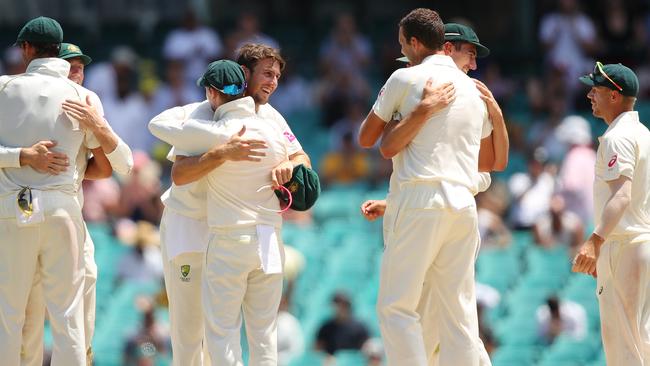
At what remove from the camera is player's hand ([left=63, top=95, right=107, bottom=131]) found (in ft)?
28.3

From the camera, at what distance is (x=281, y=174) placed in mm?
8648

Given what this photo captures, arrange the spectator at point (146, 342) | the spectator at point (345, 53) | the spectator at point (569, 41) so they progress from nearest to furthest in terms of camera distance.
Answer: the spectator at point (146, 342) < the spectator at point (569, 41) < the spectator at point (345, 53)

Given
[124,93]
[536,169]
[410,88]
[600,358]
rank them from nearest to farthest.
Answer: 1. [410,88]
2. [600,358]
3. [536,169]
4. [124,93]

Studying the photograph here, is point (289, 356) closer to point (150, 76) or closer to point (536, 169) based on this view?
point (536, 169)

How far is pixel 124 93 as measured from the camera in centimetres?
1823

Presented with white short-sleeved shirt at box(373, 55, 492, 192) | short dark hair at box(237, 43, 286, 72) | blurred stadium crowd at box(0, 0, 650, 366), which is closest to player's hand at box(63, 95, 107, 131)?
short dark hair at box(237, 43, 286, 72)

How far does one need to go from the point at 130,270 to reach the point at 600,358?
5.12 meters

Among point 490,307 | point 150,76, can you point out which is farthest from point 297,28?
point 490,307

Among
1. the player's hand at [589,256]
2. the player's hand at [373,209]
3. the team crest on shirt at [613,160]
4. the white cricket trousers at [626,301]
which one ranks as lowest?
the white cricket trousers at [626,301]

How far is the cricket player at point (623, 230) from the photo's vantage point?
8875mm

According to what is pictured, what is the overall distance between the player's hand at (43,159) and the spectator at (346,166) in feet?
29.7

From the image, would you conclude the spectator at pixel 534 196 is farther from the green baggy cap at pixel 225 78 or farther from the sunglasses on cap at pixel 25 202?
the sunglasses on cap at pixel 25 202

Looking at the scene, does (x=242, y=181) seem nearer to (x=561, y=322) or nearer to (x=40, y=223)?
(x=40, y=223)

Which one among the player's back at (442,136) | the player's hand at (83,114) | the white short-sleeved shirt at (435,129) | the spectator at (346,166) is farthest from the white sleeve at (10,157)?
the spectator at (346,166)
